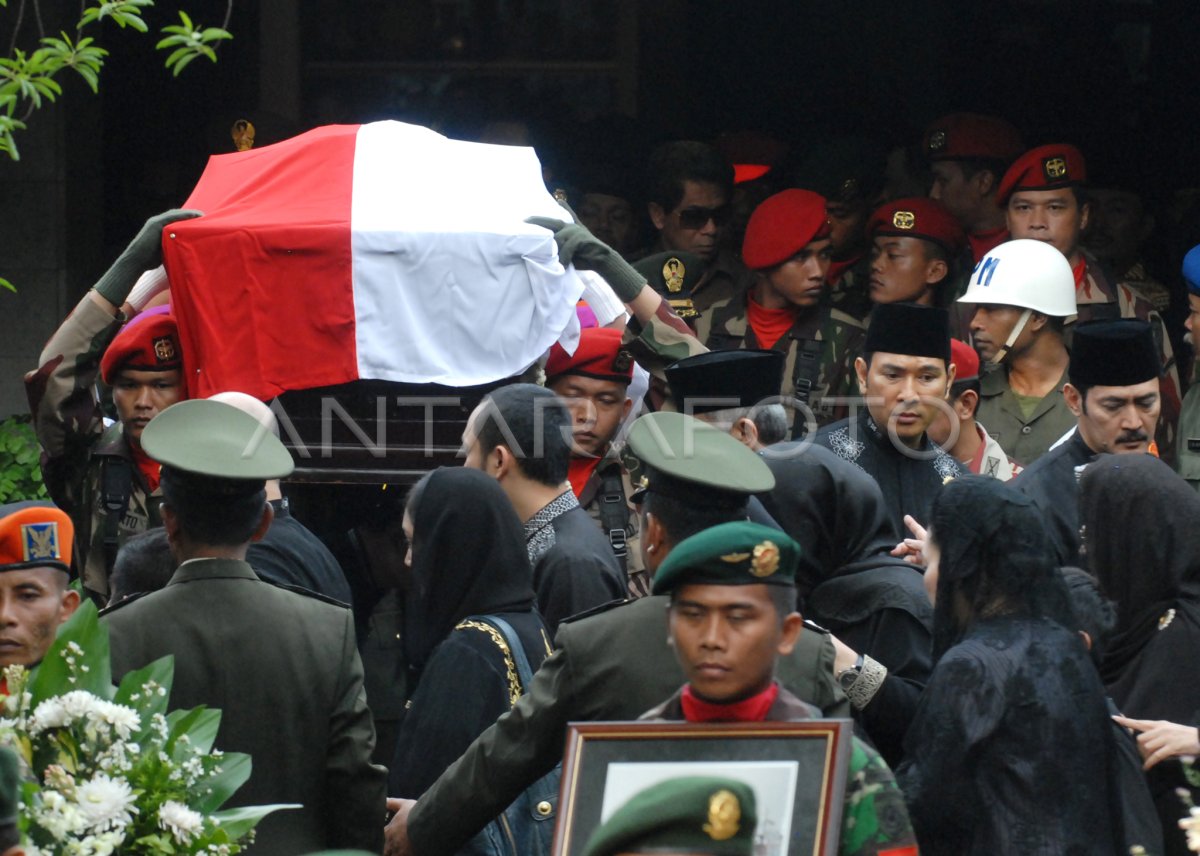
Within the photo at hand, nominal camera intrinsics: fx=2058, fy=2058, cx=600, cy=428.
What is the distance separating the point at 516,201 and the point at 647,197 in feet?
7.53

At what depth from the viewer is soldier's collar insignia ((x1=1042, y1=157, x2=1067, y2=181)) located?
7211 mm

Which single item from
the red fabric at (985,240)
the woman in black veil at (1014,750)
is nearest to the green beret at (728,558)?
the woman in black veil at (1014,750)

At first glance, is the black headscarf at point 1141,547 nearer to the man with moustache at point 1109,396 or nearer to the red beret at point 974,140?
the man with moustache at point 1109,396

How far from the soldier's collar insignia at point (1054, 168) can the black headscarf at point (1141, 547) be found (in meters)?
2.82

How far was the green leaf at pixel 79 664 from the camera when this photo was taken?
3.16 m

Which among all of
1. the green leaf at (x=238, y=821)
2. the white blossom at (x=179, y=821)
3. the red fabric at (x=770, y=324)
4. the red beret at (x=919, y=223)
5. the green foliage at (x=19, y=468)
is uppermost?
the red beret at (x=919, y=223)

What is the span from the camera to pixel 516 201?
5.77 meters

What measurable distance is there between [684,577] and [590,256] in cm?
267

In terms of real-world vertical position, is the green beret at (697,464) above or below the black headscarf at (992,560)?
above

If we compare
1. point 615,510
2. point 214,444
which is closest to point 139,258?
point 615,510

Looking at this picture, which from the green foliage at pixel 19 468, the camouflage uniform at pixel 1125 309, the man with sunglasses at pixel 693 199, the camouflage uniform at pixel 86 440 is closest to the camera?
the camouflage uniform at pixel 86 440

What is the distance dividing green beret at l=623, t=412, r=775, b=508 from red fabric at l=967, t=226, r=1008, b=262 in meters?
3.79

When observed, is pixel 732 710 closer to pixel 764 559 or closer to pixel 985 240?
pixel 764 559

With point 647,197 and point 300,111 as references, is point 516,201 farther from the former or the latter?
point 300,111
